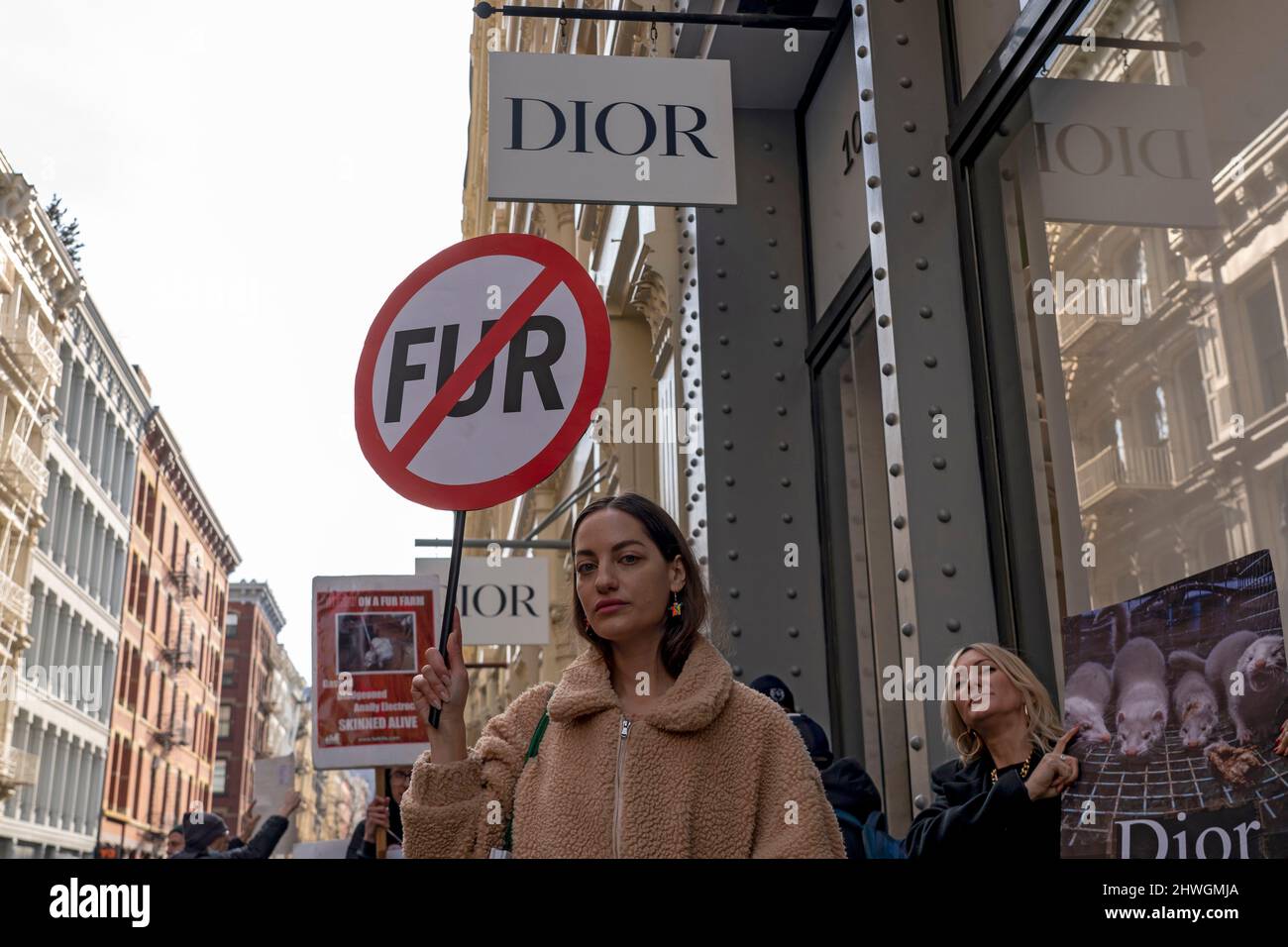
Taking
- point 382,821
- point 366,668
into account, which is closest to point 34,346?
point 366,668

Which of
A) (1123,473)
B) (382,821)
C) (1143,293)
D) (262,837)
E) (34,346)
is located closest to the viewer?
(1143,293)

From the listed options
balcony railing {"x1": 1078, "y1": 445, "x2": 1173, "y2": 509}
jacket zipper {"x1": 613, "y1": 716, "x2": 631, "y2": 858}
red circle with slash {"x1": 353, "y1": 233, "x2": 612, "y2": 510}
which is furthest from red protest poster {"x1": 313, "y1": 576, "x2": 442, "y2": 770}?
jacket zipper {"x1": 613, "y1": 716, "x2": 631, "y2": 858}

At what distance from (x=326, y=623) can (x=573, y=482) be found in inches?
441

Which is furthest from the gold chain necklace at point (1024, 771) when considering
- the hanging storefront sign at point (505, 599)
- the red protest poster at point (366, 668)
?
the hanging storefront sign at point (505, 599)

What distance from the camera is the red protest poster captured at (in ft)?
24.7

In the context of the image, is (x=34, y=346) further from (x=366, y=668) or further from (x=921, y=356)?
(x=921, y=356)

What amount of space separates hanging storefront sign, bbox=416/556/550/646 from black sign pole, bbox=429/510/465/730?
1286 centimetres

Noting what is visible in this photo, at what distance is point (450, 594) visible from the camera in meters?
2.60

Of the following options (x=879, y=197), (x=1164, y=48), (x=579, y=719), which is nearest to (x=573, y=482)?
(x=879, y=197)

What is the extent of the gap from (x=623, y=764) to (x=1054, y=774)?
41.3 inches

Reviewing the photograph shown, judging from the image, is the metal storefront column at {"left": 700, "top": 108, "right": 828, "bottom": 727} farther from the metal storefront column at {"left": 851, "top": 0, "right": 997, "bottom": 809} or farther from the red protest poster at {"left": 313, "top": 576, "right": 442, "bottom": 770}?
the metal storefront column at {"left": 851, "top": 0, "right": 997, "bottom": 809}

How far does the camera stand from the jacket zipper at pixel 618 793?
227 centimetres

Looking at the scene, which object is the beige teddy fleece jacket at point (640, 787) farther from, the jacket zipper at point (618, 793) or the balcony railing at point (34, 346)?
the balcony railing at point (34, 346)
